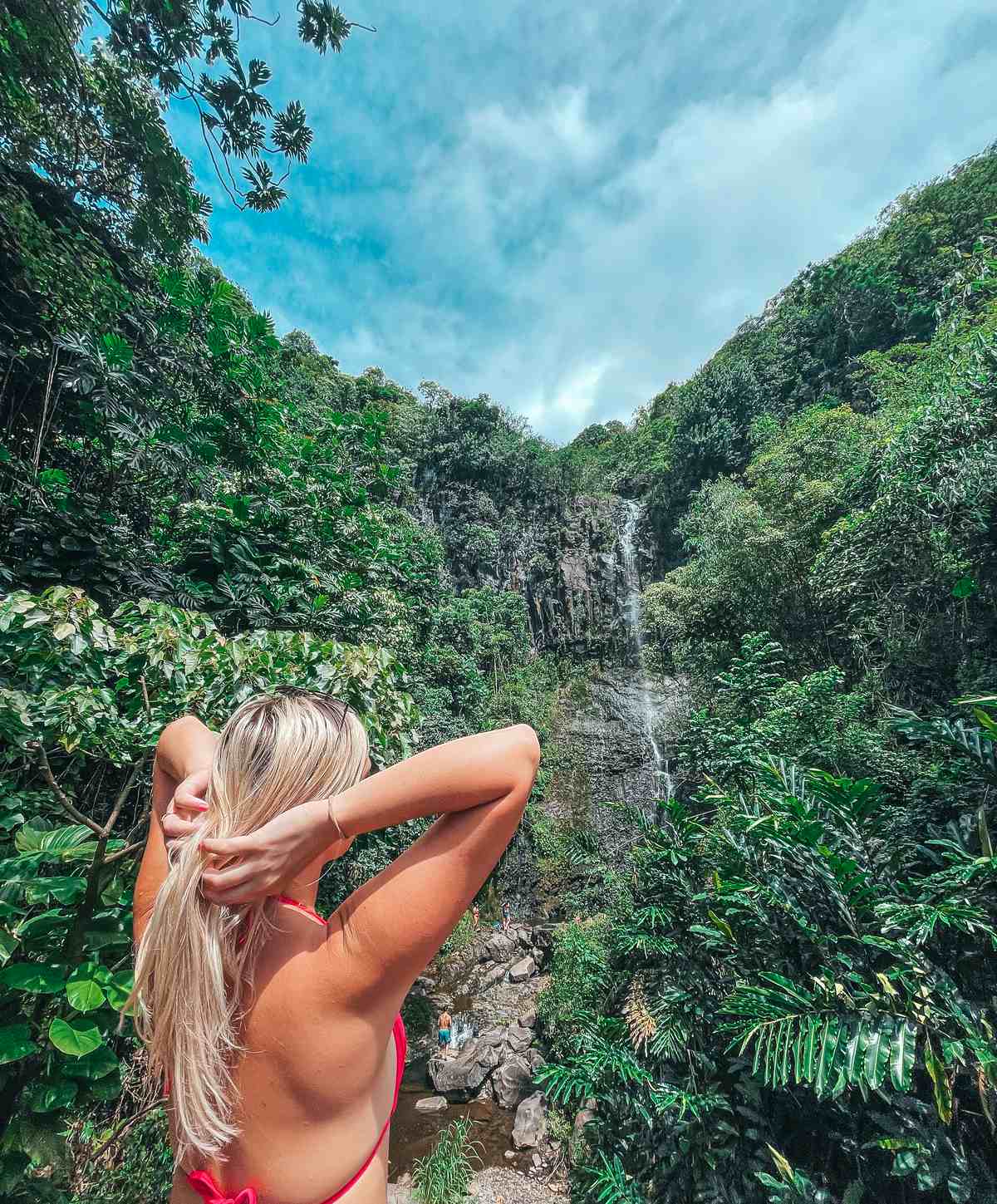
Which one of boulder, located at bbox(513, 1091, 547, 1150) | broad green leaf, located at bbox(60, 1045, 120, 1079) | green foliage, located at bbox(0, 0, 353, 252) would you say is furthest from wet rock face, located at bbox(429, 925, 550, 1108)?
green foliage, located at bbox(0, 0, 353, 252)

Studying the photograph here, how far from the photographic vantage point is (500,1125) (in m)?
4.43

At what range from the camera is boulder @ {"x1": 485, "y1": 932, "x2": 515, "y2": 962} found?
7.26 meters

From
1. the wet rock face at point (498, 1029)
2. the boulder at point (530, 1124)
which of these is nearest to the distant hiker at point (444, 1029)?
the wet rock face at point (498, 1029)

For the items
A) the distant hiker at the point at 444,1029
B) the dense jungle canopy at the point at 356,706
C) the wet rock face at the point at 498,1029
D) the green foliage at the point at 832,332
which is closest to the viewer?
the dense jungle canopy at the point at 356,706

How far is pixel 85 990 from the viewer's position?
4.40 feet

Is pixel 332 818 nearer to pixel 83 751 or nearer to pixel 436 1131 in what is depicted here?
pixel 83 751

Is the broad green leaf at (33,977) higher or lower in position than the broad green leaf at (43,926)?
lower

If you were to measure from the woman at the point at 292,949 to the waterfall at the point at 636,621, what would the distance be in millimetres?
8708

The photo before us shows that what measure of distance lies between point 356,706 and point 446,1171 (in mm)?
3803

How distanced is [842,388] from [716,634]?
29.4 feet

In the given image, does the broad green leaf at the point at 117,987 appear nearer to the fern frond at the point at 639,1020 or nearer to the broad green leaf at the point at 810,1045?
the broad green leaf at the point at 810,1045

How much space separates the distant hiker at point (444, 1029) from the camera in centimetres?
562

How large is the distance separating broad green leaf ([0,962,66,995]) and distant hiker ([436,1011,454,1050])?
5780 millimetres

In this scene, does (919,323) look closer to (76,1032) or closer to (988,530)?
(988,530)
